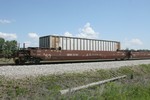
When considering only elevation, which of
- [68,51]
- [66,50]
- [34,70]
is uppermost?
[66,50]

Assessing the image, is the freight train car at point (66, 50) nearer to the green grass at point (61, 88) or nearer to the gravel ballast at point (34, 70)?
the gravel ballast at point (34, 70)

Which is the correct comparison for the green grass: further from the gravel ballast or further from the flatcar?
the flatcar

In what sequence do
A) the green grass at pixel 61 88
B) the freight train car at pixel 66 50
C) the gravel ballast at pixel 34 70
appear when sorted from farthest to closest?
the freight train car at pixel 66 50 < the gravel ballast at pixel 34 70 < the green grass at pixel 61 88

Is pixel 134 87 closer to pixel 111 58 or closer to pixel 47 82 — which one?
pixel 47 82

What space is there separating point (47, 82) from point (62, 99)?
4.24 metres

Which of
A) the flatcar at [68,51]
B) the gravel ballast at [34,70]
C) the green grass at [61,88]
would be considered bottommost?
the green grass at [61,88]

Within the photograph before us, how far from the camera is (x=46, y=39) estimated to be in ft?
107

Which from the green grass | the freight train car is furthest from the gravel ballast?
the freight train car

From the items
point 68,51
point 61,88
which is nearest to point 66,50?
point 68,51

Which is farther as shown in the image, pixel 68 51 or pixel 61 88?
pixel 68 51

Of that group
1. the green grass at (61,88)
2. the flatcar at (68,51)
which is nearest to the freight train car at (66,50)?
the flatcar at (68,51)

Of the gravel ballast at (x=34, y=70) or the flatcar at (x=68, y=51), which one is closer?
the gravel ballast at (x=34, y=70)

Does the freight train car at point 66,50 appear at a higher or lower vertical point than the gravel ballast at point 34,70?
higher

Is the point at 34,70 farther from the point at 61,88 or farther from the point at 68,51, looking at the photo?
the point at 68,51
